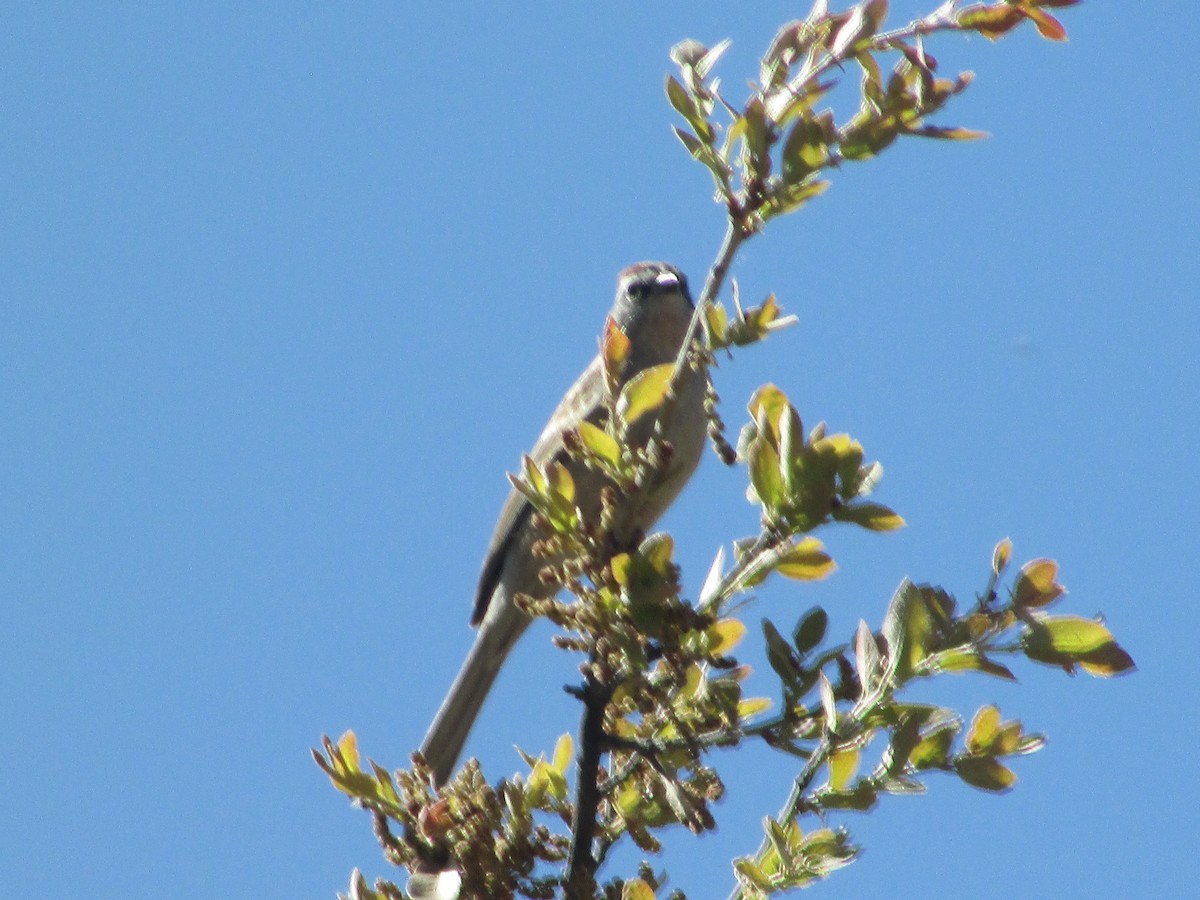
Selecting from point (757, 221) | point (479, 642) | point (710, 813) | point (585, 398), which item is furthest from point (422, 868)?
point (585, 398)

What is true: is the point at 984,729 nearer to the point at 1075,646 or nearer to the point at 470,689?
the point at 1075,646

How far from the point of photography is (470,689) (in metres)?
5.11

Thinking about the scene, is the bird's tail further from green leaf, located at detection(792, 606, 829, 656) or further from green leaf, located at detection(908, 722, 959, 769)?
green leaf, located at detection(908, 722, 959, 769)

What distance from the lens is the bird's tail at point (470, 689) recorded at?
478cm

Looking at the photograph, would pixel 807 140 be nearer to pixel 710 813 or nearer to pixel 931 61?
pixel 931 61

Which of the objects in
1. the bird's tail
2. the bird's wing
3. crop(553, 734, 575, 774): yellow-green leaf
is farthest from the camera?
the bird's wing

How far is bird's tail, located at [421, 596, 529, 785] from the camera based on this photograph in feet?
15.7

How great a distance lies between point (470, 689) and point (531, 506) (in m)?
0.83

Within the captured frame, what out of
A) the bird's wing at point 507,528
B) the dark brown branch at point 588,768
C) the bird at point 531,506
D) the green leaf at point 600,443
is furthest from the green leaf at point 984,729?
the bird's wing at point 507,528

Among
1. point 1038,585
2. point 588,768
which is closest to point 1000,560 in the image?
point 1038,585

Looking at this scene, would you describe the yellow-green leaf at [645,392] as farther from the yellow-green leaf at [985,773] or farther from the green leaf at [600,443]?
the yellow-green leaf at [985,773]

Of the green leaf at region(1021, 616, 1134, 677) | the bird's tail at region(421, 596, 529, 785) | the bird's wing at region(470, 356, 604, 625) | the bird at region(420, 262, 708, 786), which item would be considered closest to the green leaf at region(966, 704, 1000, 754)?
the green leaf at region(1021, 616, 1134, 677)

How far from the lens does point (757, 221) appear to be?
213 cm

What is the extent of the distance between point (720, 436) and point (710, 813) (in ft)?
1.94
